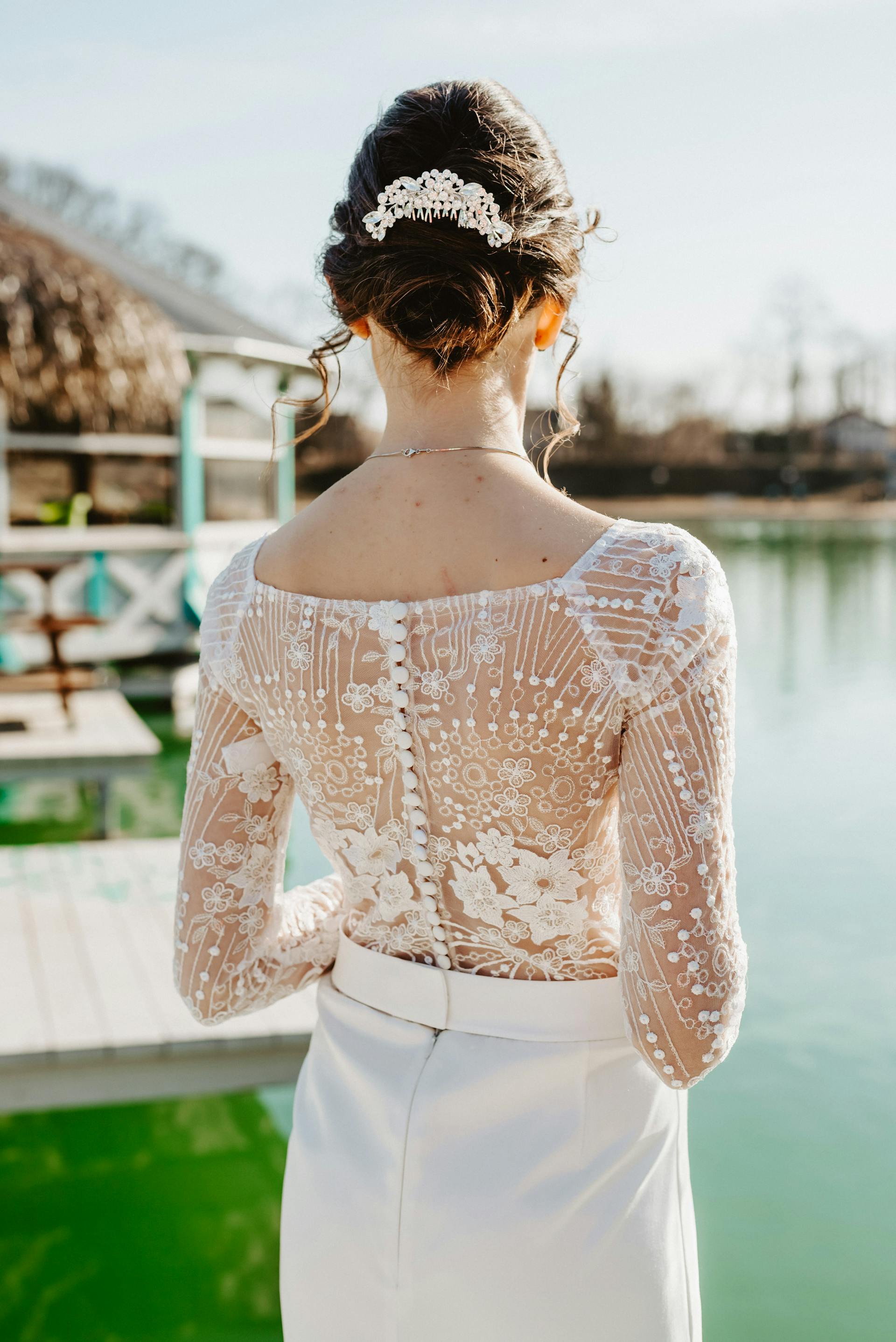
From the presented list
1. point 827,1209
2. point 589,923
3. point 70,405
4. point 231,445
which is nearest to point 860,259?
point 231,445

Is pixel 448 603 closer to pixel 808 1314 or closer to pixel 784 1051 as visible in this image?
pixel 808 1314

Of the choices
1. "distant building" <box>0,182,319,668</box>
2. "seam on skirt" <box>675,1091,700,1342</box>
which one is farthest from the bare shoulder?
"distant building" <box>0,182,319,668</box>

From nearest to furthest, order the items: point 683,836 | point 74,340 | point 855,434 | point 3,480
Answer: point 683,836, point 74,340, point 3,480, point 855,434

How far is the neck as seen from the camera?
3.40 ft

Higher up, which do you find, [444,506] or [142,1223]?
[444,506]

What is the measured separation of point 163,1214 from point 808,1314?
1.64 metres

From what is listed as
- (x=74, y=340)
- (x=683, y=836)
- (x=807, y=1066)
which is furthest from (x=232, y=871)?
(x=74, y=340)

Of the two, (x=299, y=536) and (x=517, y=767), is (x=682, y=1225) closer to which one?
(x=517, y=767)

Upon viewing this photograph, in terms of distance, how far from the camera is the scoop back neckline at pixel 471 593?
0.98 m

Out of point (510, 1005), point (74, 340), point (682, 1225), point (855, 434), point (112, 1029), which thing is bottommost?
point (112, 1029)

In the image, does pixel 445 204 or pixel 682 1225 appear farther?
pixel 682 1225

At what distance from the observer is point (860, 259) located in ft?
88.7

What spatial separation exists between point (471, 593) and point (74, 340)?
27.9 ft

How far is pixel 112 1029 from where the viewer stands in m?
2.61
